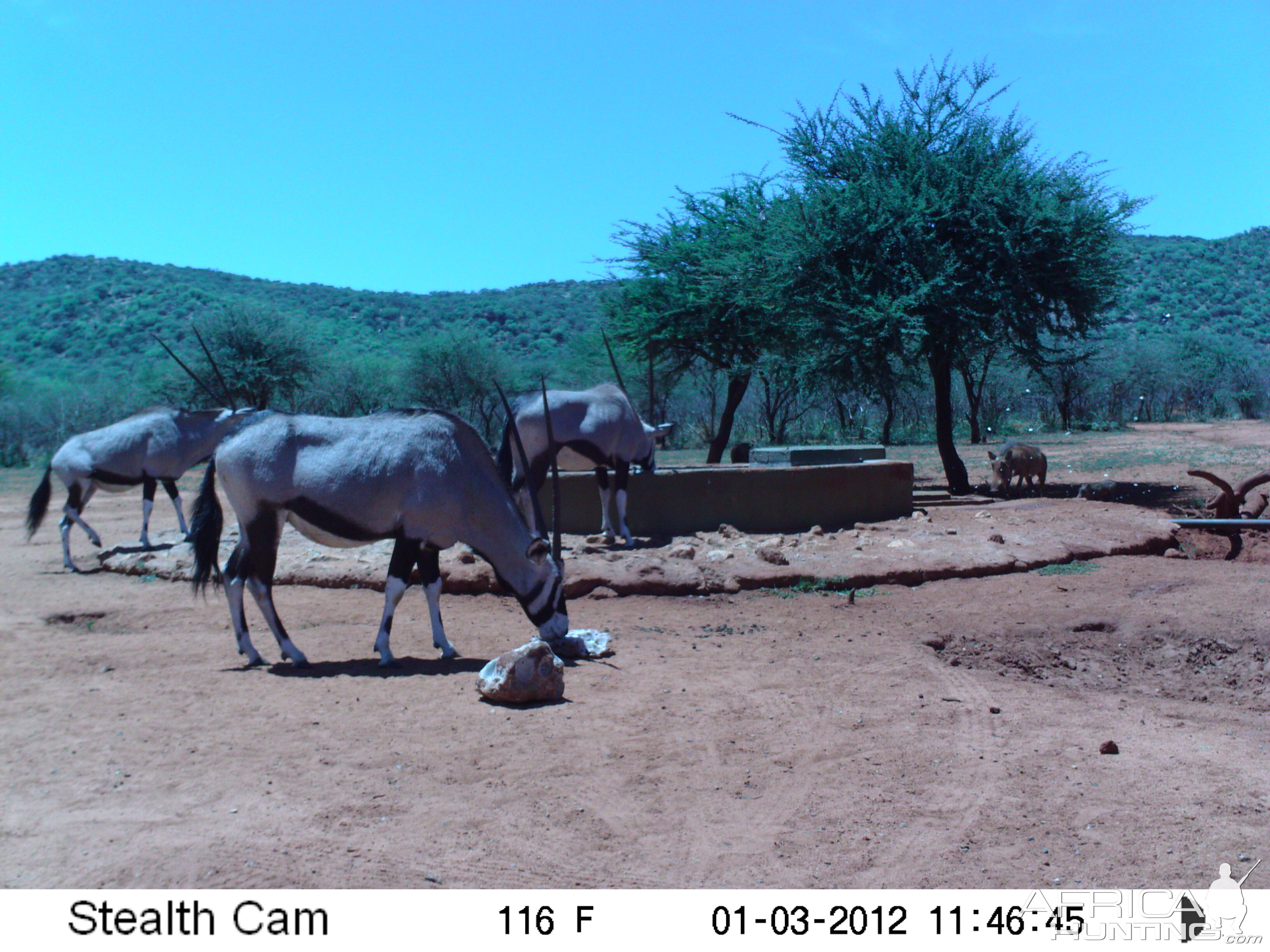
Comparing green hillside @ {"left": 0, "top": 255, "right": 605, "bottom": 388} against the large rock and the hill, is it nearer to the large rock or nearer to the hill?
the hill

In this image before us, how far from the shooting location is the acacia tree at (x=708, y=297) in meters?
19.0

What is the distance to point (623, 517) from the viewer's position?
1138 centimetres

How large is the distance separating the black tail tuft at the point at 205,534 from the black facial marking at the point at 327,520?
771mm

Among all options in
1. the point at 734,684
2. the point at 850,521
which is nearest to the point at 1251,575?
the point at 850,521

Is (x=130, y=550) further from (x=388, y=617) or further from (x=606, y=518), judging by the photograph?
(x=388, y=617)

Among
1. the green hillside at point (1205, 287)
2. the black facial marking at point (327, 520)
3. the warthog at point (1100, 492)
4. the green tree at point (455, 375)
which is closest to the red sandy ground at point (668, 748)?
the black facial marking at point (327, 520)

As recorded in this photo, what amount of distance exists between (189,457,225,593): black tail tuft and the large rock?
2590 mm

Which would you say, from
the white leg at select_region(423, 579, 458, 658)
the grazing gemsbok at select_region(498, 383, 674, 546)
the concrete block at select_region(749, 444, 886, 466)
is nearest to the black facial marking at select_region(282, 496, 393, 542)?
the white leg at select_region(423, 579, 458, 658)

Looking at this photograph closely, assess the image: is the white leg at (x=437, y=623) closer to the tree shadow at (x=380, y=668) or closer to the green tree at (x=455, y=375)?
the tree shadow at (x=380, y=668)

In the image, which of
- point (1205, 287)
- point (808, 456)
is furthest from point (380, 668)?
point (1205, 287)

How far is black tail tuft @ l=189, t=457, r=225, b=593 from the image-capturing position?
→ 281 inches

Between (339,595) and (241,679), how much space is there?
11.0 feet

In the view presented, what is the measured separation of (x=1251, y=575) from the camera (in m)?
9.23

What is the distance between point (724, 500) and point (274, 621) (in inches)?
259
